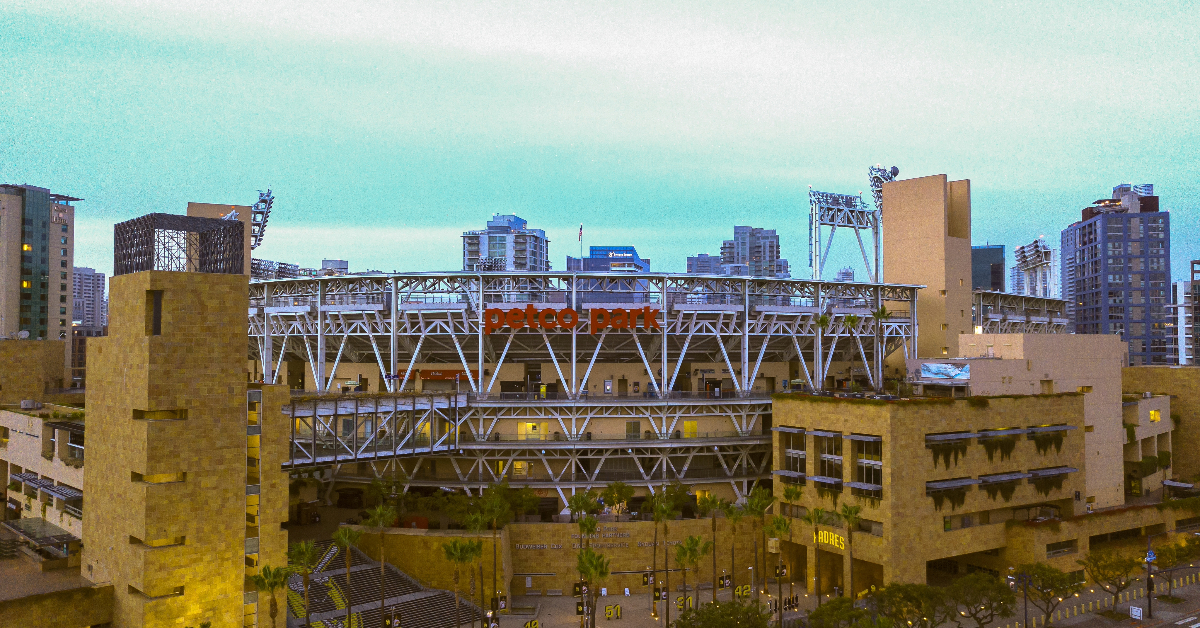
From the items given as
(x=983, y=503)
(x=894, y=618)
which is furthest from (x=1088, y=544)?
(x=894, y=618)

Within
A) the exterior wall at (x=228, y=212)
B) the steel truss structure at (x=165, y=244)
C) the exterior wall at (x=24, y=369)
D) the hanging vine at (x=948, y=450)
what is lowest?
the hanging vine at (x=948, y=450)

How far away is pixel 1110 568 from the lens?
65.0 metres

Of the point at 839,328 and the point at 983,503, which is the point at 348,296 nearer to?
the point at 839,328

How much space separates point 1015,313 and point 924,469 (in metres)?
64.3

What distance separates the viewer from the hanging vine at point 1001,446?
6938 cm

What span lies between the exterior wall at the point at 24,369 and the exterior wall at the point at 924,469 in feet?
224

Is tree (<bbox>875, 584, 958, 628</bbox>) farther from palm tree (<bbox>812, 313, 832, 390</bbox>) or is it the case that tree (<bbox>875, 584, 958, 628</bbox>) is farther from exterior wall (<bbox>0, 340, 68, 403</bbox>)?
exterior wall (<bbox>0, 340, 68, 403</bbox>)

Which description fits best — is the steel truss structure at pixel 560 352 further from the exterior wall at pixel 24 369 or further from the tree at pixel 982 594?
the tree at pixel 982 594

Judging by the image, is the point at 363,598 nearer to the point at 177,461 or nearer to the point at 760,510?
the point at 177,461

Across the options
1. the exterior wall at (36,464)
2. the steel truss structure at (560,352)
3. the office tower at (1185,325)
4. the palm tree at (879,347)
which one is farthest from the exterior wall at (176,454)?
the office tower at (1185,325)

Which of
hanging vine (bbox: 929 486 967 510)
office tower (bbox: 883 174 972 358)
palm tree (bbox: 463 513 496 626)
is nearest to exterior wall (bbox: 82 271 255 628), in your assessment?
palm tree (bbox: 463 513 496 626)

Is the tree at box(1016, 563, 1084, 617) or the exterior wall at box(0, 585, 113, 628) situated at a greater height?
the exterior wall at box(0, 585, 113, 628)

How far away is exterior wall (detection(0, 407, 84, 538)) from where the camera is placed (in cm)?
5614

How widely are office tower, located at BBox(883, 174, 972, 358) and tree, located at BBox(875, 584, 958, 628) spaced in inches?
1892
